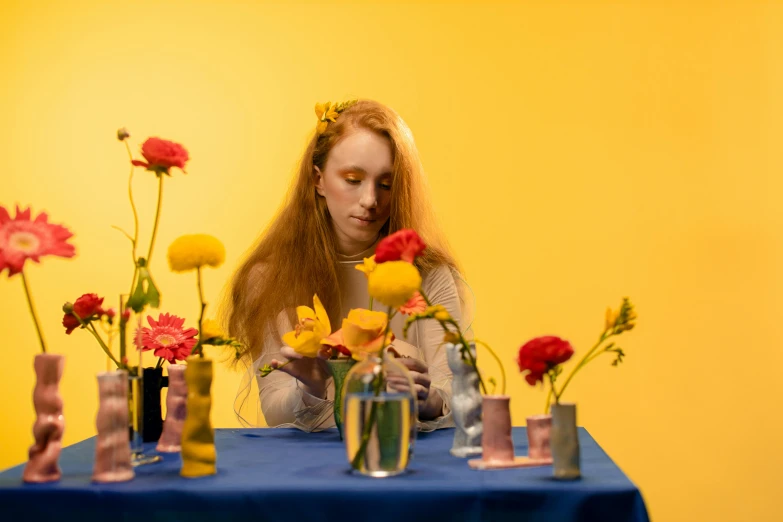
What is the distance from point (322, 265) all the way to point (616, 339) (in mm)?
1839

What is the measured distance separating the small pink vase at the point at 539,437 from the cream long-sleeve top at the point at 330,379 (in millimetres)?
580

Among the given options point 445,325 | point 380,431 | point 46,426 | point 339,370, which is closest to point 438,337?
point 339,370

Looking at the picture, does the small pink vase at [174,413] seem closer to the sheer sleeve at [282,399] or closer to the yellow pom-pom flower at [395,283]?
the sheer sleeve at [282,399]

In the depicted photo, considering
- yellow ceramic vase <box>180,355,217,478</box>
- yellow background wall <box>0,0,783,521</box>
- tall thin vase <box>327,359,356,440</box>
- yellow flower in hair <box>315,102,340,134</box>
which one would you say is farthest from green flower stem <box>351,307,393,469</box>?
yellow background wall <box>0,0,783,521</box>

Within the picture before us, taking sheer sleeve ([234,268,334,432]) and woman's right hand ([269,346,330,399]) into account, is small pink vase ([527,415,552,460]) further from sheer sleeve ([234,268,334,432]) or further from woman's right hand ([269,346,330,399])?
sheer sleeve ([234,268,334,432])

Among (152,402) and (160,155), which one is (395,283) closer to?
(160,155)

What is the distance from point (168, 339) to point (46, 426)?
0.46m

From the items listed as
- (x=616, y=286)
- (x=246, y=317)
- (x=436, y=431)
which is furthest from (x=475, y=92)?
(x=436, y=431)

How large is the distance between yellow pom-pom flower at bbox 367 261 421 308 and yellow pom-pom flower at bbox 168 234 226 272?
24 cm

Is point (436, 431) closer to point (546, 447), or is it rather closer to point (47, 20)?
point (546, 447)

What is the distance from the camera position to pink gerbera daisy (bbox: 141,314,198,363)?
1799 millimetres

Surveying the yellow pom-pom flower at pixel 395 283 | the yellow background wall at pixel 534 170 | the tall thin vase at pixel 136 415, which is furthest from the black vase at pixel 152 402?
the yellow background wall at pixel 534 170

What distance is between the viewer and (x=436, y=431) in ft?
6.49

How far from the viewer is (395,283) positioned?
1.29 metres
